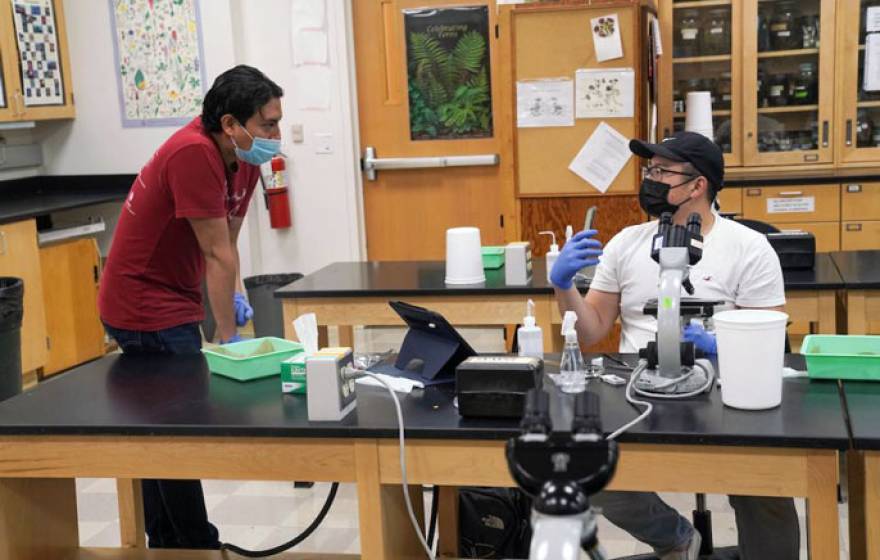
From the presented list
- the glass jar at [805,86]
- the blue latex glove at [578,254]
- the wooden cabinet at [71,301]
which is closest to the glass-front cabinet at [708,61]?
the glass jar at [805,86]

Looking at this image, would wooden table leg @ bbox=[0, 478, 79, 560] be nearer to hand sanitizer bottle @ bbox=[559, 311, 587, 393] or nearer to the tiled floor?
the tiled floor

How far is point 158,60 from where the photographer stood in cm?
606

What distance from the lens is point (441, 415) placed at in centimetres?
209

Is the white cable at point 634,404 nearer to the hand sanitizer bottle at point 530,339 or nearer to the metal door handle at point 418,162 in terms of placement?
the hand sanitizer bottle at point 530,339

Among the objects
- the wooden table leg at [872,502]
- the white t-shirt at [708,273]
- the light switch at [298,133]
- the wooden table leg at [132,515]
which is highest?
the light switch at [298,133]

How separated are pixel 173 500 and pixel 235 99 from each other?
1.12 metres

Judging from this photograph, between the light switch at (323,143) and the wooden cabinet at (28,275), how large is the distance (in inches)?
65.8

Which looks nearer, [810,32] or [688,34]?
[810,32]

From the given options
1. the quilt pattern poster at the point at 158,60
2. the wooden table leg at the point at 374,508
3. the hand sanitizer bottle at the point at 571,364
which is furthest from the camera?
the quilt pattern poster at the point at 158,60

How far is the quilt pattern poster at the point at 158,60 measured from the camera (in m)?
5.98

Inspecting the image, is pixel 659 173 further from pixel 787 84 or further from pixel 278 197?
pixel 278 197

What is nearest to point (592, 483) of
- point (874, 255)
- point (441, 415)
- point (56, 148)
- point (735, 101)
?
point (441, 415)

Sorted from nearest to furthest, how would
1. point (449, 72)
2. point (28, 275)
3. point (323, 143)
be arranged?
point (28, 275), point (449, 72), point (323, 143)

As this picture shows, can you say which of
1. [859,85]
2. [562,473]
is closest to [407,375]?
[562,473]
